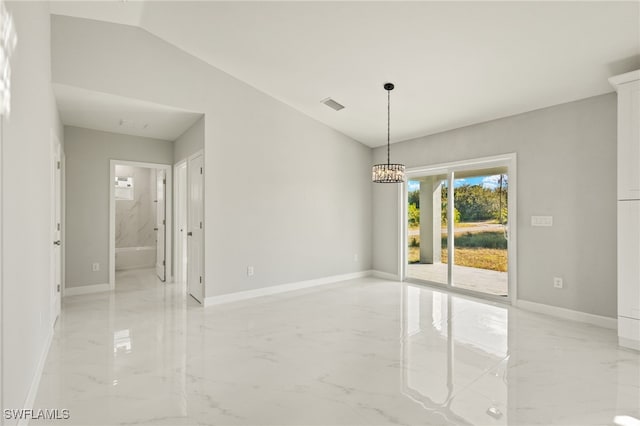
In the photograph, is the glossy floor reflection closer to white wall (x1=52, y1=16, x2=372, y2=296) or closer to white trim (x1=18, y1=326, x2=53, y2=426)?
white trim (x1=18, y1=326, x2=53, y2=426)

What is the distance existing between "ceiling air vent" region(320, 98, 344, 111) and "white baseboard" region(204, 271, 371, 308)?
2.87m

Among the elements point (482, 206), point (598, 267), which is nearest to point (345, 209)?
point (482, 206)

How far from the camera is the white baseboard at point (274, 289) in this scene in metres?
4.44

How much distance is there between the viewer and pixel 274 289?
505 centimetres

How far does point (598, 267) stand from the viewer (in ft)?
12.0

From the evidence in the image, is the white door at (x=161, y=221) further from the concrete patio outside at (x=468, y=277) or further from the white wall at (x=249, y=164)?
the concrete patio outside at (x=468, y=277)

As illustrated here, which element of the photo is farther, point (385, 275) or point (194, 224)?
point (385, 275)

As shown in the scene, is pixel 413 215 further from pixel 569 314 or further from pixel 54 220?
pixel 54 220

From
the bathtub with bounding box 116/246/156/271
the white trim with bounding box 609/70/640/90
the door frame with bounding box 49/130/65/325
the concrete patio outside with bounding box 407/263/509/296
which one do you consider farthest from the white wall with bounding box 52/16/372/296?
the bathtub with bounding box 116/246/156/271

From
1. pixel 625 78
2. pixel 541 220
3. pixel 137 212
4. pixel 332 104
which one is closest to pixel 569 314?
pixel 541 220

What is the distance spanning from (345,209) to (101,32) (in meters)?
4.29

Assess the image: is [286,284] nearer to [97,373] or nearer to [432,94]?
[97,373]

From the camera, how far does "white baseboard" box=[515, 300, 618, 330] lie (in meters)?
3.56

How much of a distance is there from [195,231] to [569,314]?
197 inches
